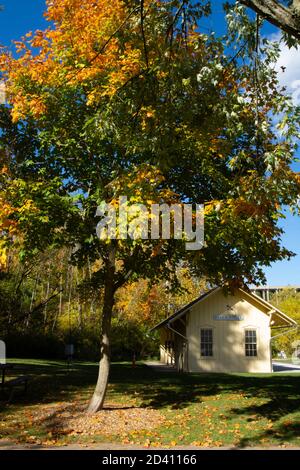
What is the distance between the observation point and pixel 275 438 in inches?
325

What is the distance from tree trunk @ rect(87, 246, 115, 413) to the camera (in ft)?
36.1

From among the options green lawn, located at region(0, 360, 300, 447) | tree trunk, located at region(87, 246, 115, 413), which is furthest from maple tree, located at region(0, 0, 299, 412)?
green lawn, located at region(0, 360, 300, 447)

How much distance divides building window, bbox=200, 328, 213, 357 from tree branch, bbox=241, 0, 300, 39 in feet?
80.0

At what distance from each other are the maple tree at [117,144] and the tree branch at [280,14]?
271 centimetres

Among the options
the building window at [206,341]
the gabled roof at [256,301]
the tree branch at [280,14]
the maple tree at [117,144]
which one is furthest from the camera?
the building window at [206,341]

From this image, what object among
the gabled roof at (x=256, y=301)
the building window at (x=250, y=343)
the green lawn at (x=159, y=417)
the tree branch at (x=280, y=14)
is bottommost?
the green lawn at (x=159, y=417)

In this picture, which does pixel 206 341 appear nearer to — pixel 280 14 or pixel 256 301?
pixel 256 301

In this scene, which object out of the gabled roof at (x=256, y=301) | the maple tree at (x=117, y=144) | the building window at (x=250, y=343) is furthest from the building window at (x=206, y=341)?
the maple tree at (x=117, y=144)

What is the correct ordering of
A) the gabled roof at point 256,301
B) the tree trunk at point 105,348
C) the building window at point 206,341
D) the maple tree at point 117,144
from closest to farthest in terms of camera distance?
the maple tree at point 117,144 → the tree trunk at point 105,348 → the gabled roof at point 256,301 → the building window at point 206,341

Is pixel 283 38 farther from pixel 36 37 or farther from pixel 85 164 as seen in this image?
pixel 36 37

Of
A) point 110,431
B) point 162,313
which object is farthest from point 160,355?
point 110,431

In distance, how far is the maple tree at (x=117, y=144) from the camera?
7.94 meters

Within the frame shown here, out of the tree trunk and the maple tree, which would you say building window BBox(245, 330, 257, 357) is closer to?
the maple tree

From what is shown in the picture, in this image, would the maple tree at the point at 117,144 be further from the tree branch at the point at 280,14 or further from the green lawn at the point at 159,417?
the tree branch at the point at 280,14
